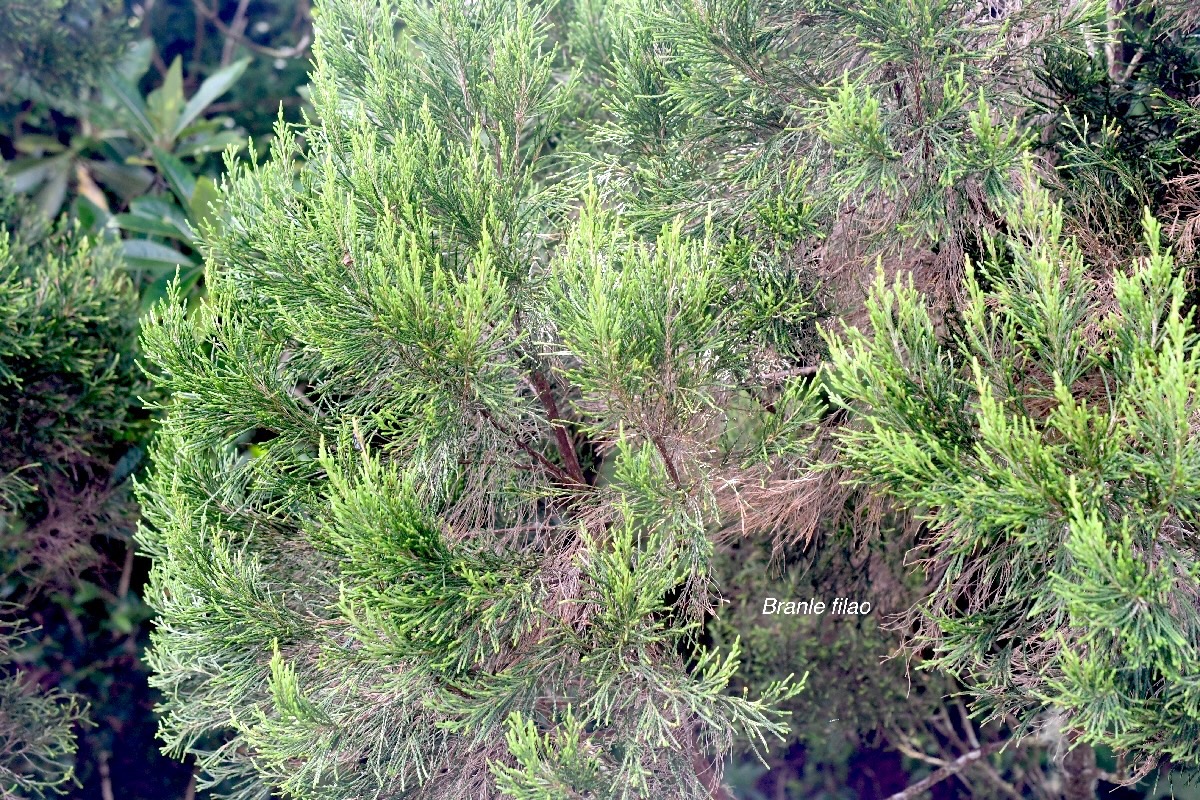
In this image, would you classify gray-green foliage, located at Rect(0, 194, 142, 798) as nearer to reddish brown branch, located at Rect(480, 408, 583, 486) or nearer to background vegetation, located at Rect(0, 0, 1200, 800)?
background vegetation, located at Rect(0, 0, 1200, 800)

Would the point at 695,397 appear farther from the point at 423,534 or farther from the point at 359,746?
the point at 359,746

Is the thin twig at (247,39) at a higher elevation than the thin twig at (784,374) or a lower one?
lower

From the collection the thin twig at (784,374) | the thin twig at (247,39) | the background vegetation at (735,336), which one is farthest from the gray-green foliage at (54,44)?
the thin twig at (784,374)

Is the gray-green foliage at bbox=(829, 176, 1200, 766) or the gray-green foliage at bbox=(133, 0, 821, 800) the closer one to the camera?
the gray-green foliage at bbox=(829, 176, 1200, 766)

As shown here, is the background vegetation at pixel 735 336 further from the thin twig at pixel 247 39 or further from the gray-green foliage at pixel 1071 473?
the thin twig at pixel 247 39

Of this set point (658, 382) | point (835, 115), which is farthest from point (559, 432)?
point (835, 115)

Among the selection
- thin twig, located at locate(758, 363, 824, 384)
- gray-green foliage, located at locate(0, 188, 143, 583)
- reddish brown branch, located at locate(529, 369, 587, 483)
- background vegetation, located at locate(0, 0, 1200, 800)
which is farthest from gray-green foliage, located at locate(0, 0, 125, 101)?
thin twig, located at locate(758, 363, 824, 384)

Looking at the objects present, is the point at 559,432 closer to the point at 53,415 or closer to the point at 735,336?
the point at 735,336
